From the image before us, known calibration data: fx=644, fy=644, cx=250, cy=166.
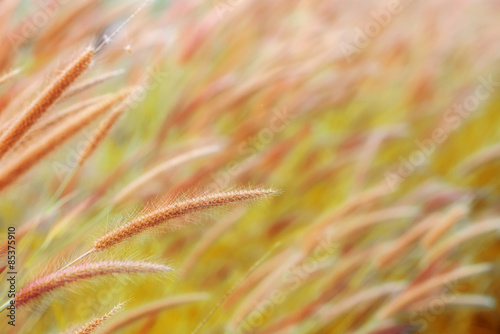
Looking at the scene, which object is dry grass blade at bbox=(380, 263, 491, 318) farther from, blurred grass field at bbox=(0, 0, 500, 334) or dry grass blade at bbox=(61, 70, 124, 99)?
dry grass blade at bbox=(61, 70, 124, 99)

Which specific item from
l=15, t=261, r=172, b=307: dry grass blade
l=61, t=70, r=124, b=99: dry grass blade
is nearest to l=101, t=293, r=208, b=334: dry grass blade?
l=15, t=261, r=172, b=307: dry grass blade

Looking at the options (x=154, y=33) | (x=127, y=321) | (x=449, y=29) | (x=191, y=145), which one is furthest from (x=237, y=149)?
(x=449, y=29)

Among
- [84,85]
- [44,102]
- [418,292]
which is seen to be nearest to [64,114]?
[84,85]

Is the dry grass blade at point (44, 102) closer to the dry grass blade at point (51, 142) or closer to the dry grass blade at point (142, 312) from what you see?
the dry grass blade at point (51, 142)

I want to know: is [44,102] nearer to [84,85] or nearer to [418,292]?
[84,85]

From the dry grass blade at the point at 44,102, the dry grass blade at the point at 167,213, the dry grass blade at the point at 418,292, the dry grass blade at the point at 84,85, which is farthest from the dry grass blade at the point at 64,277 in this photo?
the dry grass blade at the point at 418,292

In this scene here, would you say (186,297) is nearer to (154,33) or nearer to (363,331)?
(363,331)
